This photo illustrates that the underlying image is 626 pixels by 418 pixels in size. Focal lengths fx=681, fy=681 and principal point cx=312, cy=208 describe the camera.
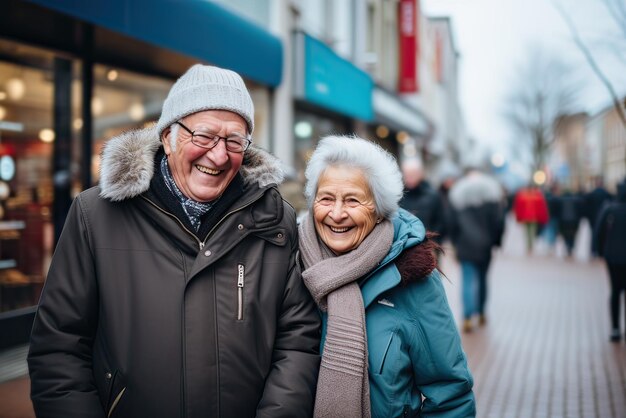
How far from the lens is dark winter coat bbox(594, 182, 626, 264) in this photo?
24.4 feet

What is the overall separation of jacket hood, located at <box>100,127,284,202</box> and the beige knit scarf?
0.35 m

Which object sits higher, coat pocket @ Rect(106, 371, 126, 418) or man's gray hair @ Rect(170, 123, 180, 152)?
man's gray hair @ Rect(170, 123, 180, 152)

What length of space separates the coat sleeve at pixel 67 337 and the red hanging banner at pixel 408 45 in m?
17.7

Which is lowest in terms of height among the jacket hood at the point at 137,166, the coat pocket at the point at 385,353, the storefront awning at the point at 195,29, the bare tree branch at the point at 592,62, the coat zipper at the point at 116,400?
the coat zipper at the point at 116,400

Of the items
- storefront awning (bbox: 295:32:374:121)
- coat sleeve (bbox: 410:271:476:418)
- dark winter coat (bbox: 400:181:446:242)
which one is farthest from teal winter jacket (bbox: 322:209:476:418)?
storefront awning (bbox: 295:32:374:121)

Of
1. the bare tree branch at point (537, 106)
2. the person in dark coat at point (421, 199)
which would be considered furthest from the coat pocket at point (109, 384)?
the bare tree branch at point (537, 106)

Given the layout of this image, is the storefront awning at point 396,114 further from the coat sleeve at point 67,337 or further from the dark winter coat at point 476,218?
the coat sleeve at point 67,337

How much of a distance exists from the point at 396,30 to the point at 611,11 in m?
15.4

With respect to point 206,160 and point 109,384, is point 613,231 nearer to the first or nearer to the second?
point 206,160

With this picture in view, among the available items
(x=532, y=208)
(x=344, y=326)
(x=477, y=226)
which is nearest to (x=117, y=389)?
(x=344, y=326)

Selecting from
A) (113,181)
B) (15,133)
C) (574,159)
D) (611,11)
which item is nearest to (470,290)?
(611,11)

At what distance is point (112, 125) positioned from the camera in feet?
28.0

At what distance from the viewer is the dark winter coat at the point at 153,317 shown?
213 cm

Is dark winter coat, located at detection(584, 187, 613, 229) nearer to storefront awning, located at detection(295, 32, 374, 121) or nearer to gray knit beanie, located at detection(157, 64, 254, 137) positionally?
storefront awning, located at detection(295, 32, 374, 121)
